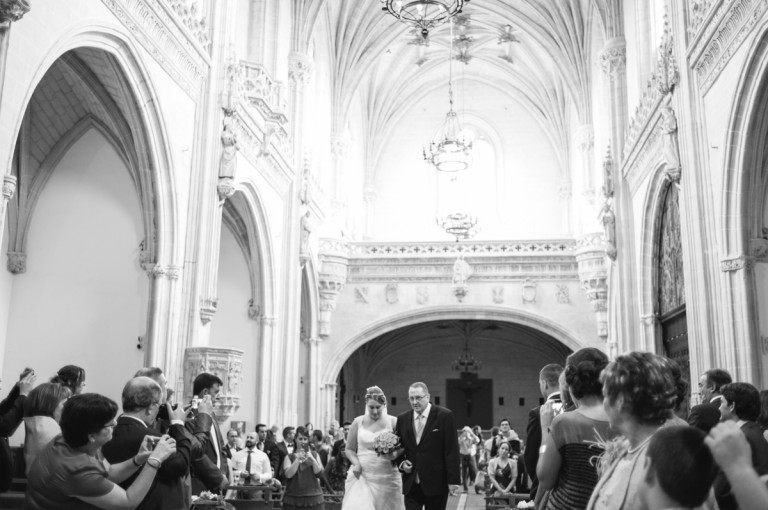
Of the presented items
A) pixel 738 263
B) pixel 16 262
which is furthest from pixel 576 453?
pixel 16 262

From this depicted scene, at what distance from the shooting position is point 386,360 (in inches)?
1147

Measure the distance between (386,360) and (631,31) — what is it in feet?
50.8

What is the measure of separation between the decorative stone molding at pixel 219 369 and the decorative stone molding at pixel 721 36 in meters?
7.47

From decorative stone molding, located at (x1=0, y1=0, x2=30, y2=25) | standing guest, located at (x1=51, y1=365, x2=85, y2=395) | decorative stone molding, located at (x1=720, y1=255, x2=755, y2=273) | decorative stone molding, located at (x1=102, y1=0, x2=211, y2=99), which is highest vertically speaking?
decorative stone molding, located at (x1=102, y1=0, x2=211, y2=99)

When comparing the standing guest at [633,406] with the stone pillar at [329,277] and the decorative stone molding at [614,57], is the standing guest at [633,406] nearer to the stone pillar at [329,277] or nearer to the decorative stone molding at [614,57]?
the decorative stone molding at [614,57]

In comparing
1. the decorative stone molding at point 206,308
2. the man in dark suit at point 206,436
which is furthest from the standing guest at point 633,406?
the decorative stone molding at point 206,308

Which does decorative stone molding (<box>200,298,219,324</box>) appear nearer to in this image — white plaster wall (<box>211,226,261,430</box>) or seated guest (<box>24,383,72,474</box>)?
white plaster wall (<box>211,226,261,430</box>)

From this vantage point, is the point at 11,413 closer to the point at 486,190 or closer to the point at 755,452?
the point at 755,452

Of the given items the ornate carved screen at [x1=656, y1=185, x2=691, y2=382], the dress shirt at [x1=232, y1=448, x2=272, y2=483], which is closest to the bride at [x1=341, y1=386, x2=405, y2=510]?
the dress shirt at [x1=232, y1=448, x2=272, y2=483]

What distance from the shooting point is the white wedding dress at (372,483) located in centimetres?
666

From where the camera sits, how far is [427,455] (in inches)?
259

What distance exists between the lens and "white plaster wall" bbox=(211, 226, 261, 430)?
16.4m

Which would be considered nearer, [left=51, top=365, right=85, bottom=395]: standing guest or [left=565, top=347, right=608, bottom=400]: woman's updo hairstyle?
[left=565, top=347, right=608, bottom=400]: woman's updo hairstyle

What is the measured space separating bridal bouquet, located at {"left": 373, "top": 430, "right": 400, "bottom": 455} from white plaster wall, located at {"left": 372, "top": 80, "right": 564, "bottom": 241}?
2139 centimetres
